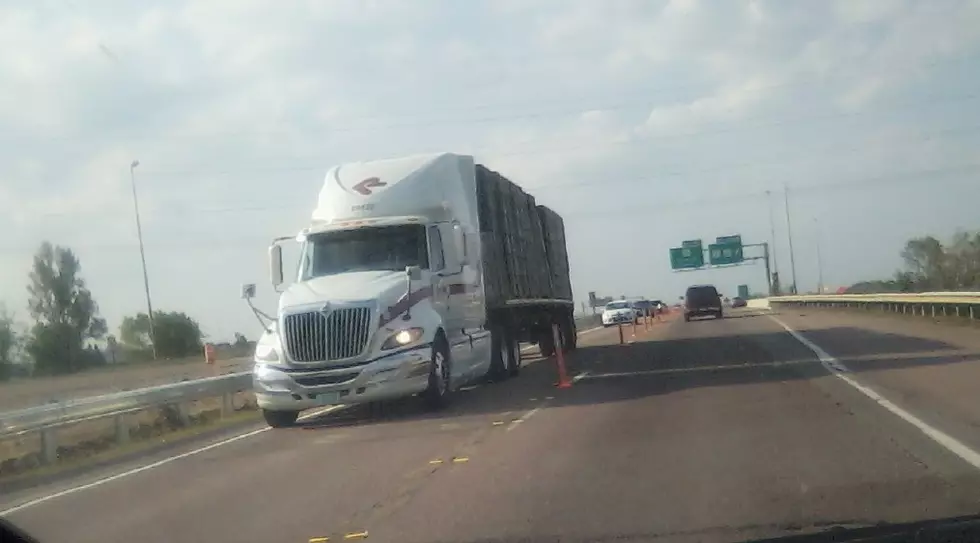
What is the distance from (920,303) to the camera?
40062 mm

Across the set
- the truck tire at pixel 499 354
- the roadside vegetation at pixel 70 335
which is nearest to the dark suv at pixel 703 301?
the roadside vegetation at pixel 70 335

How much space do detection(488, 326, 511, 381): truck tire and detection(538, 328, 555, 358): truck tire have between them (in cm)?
610

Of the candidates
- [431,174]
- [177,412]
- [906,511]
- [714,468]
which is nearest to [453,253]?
[431,174]

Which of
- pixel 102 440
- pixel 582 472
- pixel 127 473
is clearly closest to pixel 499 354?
pixel 102 440

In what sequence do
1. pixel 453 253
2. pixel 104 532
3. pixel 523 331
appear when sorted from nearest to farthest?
pixel 104 532 < pixel 453 253 < pixel 523 331

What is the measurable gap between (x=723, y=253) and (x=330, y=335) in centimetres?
7280

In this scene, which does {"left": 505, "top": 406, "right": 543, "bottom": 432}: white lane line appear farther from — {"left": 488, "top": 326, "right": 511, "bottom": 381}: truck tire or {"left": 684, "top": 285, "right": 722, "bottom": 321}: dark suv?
{"left": 684, "top": 285, "right": 722, "bottom": 321}: dark suv

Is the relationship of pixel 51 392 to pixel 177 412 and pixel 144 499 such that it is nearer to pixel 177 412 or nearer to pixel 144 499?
pixel 177 412

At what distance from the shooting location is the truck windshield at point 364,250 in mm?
18172

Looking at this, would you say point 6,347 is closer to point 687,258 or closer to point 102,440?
point 102,440

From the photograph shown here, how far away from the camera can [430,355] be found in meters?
16.9

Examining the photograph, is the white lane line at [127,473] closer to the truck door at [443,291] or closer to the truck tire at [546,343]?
the truck door at [443,291]

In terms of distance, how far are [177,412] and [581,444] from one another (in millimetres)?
10007

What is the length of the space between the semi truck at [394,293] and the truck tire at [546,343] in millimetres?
5885
